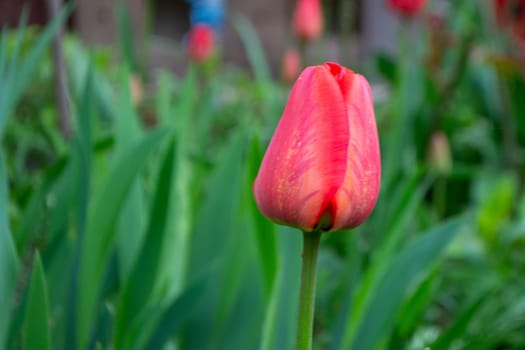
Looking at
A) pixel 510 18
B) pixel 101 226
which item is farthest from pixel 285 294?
pixel 510 18

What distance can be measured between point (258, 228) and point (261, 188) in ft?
1.05

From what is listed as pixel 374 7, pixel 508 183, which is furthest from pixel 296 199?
Answer: pixel 374 7

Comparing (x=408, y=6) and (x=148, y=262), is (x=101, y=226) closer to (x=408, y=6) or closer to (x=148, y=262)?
(x=148, y=262)

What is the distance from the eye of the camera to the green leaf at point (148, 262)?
964 millimetres

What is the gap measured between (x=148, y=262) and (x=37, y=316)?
221 mm

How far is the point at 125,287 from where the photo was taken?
963mm

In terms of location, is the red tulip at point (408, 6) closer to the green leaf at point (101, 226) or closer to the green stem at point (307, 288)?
the green leaf at point (101, 226)

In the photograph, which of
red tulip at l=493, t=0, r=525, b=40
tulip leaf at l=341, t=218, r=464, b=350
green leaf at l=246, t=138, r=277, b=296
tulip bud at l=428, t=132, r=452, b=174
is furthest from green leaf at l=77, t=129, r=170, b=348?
red tulip at l=493, t=0, r=525, b=40

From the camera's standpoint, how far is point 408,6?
2059 millimetres

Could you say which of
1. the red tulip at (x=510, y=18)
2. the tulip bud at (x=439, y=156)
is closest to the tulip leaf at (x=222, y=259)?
the tulip bud at (x=439, y=156)

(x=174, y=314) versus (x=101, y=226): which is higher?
(x=101, y=226)

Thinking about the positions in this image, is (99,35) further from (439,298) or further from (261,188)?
(261,188)

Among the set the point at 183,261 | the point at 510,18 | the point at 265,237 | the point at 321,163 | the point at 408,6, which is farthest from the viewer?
the point at 510,18

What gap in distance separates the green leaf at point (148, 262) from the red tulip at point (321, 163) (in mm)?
385
